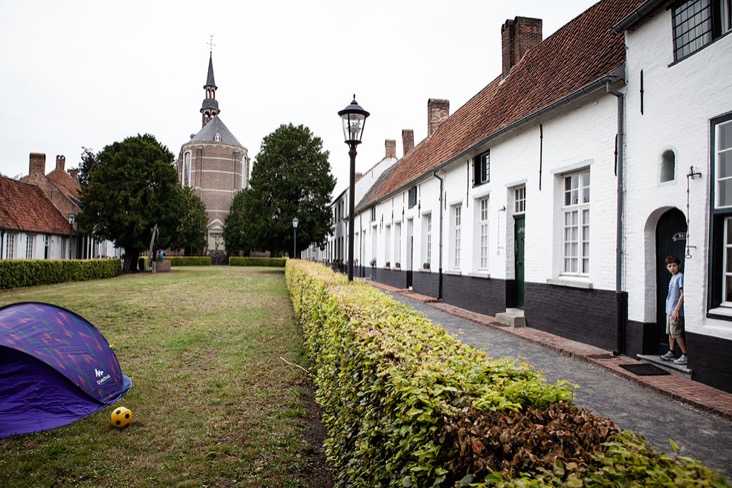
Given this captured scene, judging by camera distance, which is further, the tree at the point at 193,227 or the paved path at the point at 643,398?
the tree at the point at 193,227

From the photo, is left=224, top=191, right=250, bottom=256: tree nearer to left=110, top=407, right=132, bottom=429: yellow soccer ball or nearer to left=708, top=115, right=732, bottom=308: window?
left=110, top=407, right=132, bottom=429: yellow soccer ball

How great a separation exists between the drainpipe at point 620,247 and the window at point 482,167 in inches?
208

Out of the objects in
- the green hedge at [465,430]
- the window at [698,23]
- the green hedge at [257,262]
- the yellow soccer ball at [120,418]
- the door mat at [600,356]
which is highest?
the window at [698,23]

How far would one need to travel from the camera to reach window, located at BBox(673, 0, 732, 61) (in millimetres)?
6023

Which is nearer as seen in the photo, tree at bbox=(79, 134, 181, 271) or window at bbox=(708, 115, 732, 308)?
window at bbox=(708, 115, 732, 308)

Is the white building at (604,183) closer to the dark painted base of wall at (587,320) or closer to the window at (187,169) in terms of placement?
the dark painted base of wall at (587,320)

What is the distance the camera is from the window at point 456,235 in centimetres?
1589

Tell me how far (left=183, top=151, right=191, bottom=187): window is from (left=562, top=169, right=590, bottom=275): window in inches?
2663

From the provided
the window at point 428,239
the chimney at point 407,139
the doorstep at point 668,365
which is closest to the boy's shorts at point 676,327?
the doorstep at point 668,365

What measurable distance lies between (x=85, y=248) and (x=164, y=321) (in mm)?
34260

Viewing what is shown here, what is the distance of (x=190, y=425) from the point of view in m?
5.20

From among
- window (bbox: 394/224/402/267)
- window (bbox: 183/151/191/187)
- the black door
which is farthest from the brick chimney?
window (bbox: 183/151/191/187)

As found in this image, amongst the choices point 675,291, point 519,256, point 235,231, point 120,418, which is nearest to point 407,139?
point 519,256

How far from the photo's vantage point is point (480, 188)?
1364 centimetres
